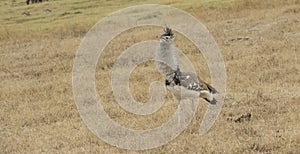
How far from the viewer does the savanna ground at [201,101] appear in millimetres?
10086

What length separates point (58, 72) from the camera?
2062 cm

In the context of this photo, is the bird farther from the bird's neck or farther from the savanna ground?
the savanna ground

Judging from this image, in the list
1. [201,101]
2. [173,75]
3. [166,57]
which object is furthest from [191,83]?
[201,101]

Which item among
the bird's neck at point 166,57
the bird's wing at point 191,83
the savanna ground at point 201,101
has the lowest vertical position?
the savanna ground at point 201,101

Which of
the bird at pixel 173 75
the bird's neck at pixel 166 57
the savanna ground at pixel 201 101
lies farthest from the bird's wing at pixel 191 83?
the savanna ground at pixel 201 101

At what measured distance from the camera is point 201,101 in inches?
513

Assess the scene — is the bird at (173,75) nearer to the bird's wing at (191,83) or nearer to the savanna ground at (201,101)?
the bird's wing at (191,83)

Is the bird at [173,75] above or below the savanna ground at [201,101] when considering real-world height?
above

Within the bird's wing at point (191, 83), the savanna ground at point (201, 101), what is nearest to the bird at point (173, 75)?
the bird's wing at point (191, 83)

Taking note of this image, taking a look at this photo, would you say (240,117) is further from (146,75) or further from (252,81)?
(146,75)

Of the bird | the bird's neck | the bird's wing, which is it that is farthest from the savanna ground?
the bird's neck

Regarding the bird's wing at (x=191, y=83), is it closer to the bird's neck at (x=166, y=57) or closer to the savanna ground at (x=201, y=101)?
the bird's neck at (x=166, y=57)

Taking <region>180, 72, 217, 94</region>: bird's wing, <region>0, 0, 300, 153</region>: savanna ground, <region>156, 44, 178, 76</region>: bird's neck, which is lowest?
<region>0, 0, 300, 153</region>: savanna ground

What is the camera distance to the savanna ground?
1009 cm
